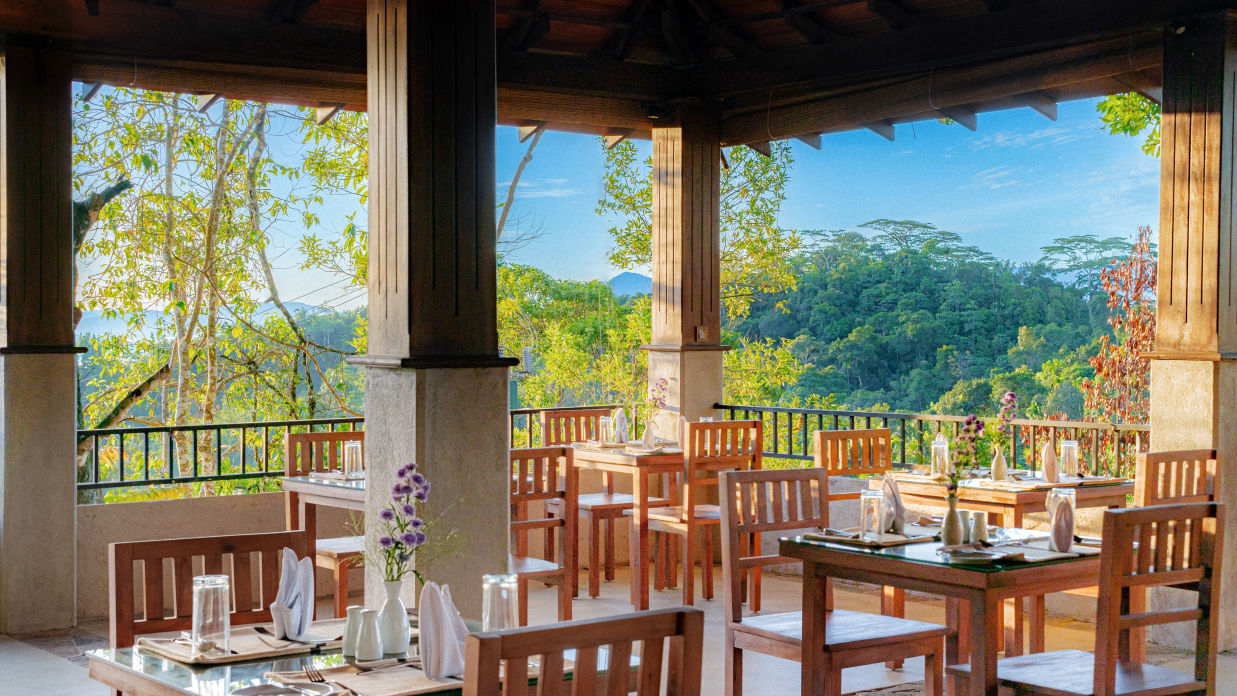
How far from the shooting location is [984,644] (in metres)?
3.37

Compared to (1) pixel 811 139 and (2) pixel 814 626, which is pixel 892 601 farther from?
(1) pixel 811 139

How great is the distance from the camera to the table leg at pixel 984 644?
3.36 m

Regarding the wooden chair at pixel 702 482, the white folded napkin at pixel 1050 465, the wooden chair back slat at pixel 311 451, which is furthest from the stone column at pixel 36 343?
the white folded napkin at pixel 1050 465

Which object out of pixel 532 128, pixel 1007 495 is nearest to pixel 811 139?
pixel 532 128

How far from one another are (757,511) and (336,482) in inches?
82.4

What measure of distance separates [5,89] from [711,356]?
425 centimetres

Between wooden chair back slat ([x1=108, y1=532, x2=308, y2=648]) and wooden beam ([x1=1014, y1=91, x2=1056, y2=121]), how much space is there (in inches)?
195

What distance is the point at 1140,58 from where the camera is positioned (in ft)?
19.7

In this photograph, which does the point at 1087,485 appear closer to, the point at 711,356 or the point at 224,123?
the point at 711,356

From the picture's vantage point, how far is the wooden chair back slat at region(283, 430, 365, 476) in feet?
19.5

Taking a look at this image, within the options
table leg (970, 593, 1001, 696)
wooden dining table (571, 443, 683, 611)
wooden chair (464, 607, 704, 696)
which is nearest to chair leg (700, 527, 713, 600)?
wooden dining table (571, 443, 683, 611)

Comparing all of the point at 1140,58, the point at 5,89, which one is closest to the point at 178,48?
the point at 5,89

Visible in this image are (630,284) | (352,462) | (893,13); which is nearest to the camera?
(352,462)

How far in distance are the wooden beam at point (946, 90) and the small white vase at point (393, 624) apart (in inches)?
192
